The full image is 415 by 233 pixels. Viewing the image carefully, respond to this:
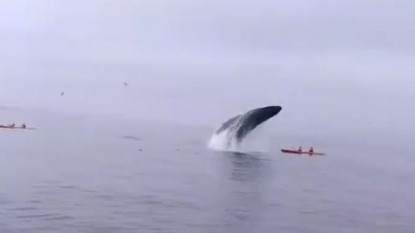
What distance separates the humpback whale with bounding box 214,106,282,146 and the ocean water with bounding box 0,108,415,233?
251 cm

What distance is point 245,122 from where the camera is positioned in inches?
3334

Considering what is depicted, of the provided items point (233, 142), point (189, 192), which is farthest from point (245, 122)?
point (189, 192)

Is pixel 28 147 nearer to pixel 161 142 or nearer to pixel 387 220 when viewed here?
pixel 161 142

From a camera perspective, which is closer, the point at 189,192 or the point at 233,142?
the point at 189,192

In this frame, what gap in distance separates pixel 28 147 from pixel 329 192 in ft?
136

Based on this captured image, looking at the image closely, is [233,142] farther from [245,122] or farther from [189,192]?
[189,192]

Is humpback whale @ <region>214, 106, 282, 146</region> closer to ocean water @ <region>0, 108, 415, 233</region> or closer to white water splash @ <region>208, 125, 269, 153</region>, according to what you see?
white water splash @ <region>208, 125, 269, 153</region>

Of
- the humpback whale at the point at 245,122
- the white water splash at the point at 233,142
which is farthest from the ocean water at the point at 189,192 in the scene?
the humpback whale at the point at 245,122

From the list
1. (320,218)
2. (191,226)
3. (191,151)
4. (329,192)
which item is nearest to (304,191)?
(329,192)

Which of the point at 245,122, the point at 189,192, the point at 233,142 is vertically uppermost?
the point at 245,122

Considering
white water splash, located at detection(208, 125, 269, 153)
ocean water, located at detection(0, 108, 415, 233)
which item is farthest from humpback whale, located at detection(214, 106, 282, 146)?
ocean water, located at detection(0, 108, 415, 233)

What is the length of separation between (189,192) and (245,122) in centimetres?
2847

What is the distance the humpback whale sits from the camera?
8212 centimetres

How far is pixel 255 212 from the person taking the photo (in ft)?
160
